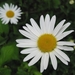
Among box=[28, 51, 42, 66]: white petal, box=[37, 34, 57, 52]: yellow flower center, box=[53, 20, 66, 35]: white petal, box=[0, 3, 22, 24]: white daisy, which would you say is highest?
box=[0, 3, 22, 24]: white daisy

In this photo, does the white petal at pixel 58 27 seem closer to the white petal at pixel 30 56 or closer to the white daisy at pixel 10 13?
the white petal at pixel 30 56

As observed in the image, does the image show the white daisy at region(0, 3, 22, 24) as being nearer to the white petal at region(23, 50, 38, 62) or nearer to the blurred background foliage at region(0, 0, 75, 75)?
the blurred background foliage at region(0, 0, 75, 75)

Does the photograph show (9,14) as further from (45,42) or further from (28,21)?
(45,42)

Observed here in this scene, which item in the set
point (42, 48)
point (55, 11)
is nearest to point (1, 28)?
point (55, 11)

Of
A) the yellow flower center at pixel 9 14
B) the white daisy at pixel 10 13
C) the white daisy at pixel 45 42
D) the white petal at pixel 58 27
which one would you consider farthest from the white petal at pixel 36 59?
the yellow flower center at pixel 9 14

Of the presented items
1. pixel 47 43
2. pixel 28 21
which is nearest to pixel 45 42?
pixel 47 43

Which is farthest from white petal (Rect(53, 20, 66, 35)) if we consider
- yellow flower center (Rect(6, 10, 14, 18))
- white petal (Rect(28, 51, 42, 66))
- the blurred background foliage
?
yellow flower center (Rect(6, 10, 14, 18))
